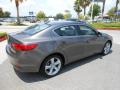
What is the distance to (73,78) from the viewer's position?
15.3 ft

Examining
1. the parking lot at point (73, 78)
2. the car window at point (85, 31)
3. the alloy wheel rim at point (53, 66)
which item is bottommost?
the parking lot at point (73, 78)

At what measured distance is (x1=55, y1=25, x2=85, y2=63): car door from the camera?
4.84m

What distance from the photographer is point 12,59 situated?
4512 mm

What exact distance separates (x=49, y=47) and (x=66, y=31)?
91cm

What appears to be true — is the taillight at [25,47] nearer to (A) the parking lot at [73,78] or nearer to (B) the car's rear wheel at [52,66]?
(B) the car's rear wheel at [52,66]

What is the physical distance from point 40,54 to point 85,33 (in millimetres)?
2088

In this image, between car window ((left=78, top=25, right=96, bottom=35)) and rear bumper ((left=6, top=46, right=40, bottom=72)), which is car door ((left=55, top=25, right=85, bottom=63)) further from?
rear bumper ((left=6, top=46, right=40, bottom=72))

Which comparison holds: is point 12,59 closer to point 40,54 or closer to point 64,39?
point 40,54

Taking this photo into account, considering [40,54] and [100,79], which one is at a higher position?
[40,54]

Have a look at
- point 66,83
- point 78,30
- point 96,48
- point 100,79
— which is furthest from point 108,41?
Result: point 66,83

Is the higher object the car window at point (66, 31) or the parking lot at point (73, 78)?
the car window at point (66, 31)

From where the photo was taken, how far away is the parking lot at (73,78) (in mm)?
4188

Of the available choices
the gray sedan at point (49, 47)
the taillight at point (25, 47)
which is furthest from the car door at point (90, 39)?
the taillight at point (25, 47)

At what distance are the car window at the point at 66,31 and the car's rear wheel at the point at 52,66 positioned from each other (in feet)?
2.33
